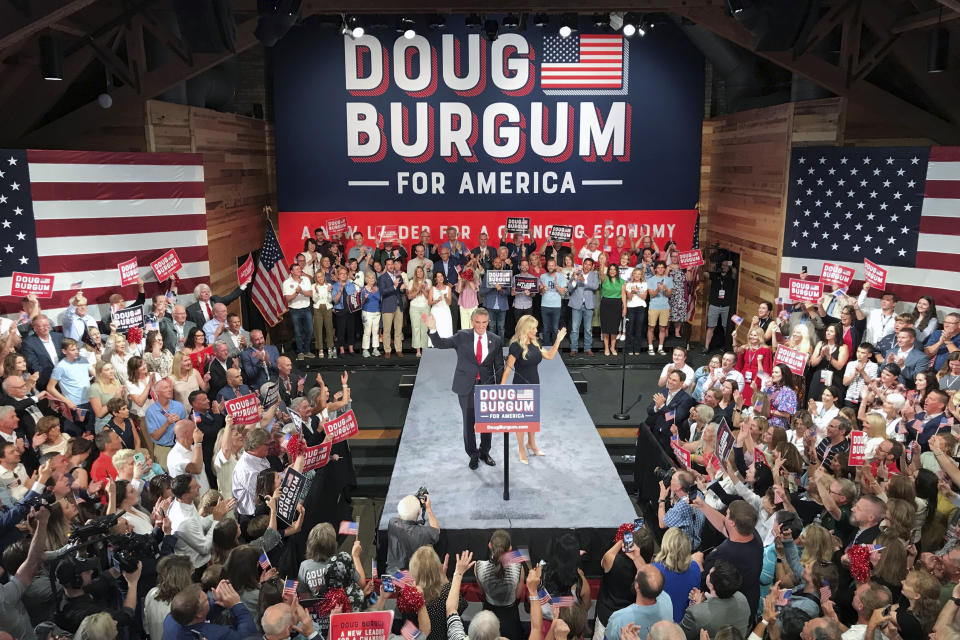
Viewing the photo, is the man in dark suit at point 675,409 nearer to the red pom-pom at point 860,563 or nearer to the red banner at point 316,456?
the red pom-pom at point 860,563

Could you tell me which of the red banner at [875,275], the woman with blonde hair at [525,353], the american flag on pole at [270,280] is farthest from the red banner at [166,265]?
the red banner at [875,275]

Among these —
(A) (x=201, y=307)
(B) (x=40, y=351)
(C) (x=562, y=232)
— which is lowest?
(B) (x=40, y=351)

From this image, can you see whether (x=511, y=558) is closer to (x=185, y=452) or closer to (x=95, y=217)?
(x=185, y=452)

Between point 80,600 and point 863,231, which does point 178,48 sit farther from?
point 863,231

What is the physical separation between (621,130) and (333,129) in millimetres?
5289

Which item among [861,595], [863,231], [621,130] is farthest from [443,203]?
[861,595]

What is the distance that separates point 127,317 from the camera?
29.3ft

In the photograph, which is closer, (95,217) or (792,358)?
(792,358)

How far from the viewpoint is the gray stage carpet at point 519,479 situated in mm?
6785

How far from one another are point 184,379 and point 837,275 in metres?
7.92

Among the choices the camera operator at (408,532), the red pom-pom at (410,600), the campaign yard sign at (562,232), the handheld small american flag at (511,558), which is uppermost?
the campaign yard sign at (562,232)

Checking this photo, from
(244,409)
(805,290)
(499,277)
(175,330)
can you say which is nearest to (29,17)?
(175,330)

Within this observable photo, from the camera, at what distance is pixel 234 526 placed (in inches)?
198

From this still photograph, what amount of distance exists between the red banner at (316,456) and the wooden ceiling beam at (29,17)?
17.4 feet
